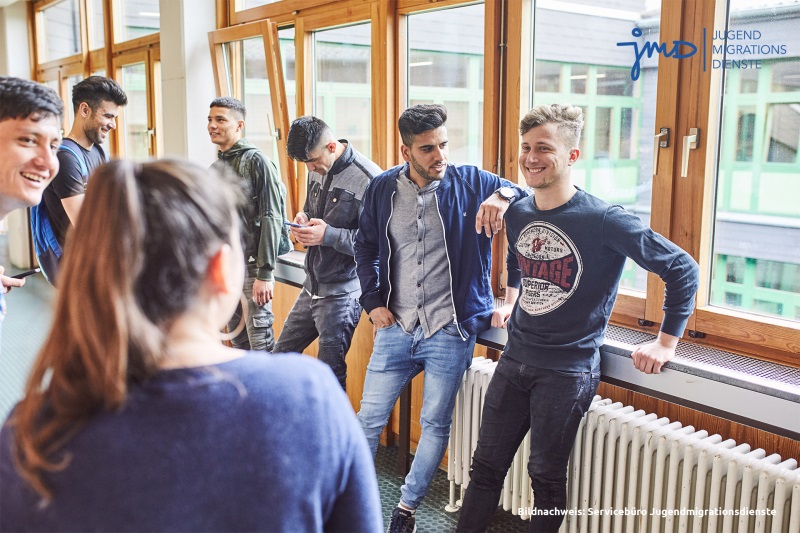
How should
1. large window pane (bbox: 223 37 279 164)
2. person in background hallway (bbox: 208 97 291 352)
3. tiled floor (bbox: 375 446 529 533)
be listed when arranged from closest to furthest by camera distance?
tiled floor (bbox: 375 446 529 533)
person in background hallway (bbox: 208 97 291 352)
large window pane (bbox: 223 37 279 164)

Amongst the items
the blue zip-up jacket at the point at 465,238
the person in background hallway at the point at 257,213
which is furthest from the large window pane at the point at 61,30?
the blue zip-up jacket at the point at 465,238

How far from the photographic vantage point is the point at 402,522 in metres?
2.71

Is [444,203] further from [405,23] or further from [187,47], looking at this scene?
[187,47]

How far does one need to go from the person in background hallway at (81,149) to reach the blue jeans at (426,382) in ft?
4.97

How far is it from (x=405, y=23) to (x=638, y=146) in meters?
1.47

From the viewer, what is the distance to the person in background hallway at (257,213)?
342cm

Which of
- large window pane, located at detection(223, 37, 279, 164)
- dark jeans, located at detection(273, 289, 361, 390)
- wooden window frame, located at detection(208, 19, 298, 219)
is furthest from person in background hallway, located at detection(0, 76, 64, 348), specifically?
large window pane, located at detection(223, 37, 279, 164)

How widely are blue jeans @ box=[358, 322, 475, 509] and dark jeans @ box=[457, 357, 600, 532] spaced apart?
12.5 inches

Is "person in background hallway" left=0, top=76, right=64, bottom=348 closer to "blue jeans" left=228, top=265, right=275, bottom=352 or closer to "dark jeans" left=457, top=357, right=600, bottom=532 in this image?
"dark jeans" left=457, top=357, right=600, bottom=532

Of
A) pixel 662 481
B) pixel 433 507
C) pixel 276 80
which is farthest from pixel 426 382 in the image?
pixel 276 80

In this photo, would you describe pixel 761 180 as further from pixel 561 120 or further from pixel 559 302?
pixel 559 302

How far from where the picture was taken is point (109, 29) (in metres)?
6.54

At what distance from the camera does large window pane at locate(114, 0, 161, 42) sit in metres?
5.89

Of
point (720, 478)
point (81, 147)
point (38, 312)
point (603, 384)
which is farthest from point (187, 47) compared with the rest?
point (720, 478)
